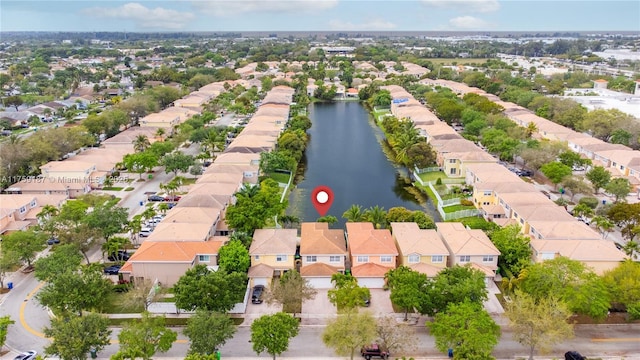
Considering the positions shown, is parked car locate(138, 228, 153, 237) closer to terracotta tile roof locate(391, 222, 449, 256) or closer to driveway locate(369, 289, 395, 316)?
driveway locate(369, 289, 395, 316)

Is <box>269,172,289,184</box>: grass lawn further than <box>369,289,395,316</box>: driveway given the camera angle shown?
Yes

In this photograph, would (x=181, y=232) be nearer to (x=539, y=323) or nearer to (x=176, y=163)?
(x=176, y=163)

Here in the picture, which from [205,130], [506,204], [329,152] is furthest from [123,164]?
[506,204]

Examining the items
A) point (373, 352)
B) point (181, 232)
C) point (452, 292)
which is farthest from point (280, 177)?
point (373, 352)


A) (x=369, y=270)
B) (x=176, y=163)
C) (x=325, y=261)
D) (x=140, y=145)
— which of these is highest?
(x=140, y=145)

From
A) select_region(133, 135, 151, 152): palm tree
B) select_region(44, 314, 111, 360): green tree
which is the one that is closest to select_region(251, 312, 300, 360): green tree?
select_region(44, 314, 111, 360): green tree

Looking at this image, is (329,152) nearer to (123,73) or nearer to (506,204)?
(506,204)
